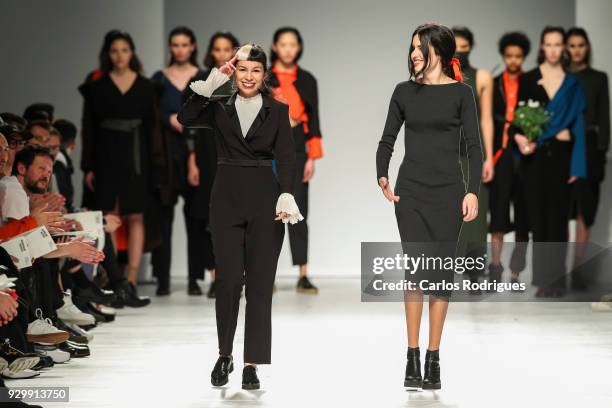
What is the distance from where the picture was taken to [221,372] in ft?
13.5

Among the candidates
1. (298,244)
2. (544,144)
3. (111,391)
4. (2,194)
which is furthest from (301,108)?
(111,391)

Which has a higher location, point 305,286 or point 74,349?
point 74,349

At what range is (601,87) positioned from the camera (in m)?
7.20

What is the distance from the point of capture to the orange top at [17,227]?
14.8 ft

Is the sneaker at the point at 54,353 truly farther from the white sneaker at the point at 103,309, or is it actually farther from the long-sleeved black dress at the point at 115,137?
the long-sleeved black dress at the point at 115,137

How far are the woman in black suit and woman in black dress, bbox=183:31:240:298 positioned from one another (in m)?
2.64

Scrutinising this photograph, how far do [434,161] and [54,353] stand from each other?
1.62 m

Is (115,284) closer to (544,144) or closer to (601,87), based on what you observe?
(544,144)

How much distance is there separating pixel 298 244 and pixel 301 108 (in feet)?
2.54

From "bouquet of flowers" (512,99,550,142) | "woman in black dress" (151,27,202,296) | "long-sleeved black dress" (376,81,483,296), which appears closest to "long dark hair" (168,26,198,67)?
"woman in black dress" (151,27,202,296)

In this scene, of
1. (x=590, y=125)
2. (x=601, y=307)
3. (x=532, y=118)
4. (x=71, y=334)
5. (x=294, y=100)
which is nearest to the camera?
(x=71, y=334)

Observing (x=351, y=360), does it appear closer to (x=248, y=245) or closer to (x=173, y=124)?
(x=248, y=245)

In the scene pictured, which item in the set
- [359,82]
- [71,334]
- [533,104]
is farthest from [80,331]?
[359,82]

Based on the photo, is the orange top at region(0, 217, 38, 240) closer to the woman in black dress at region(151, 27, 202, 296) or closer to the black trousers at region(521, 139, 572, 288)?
the woman in black dress at region(151, 27, 202, 296)
